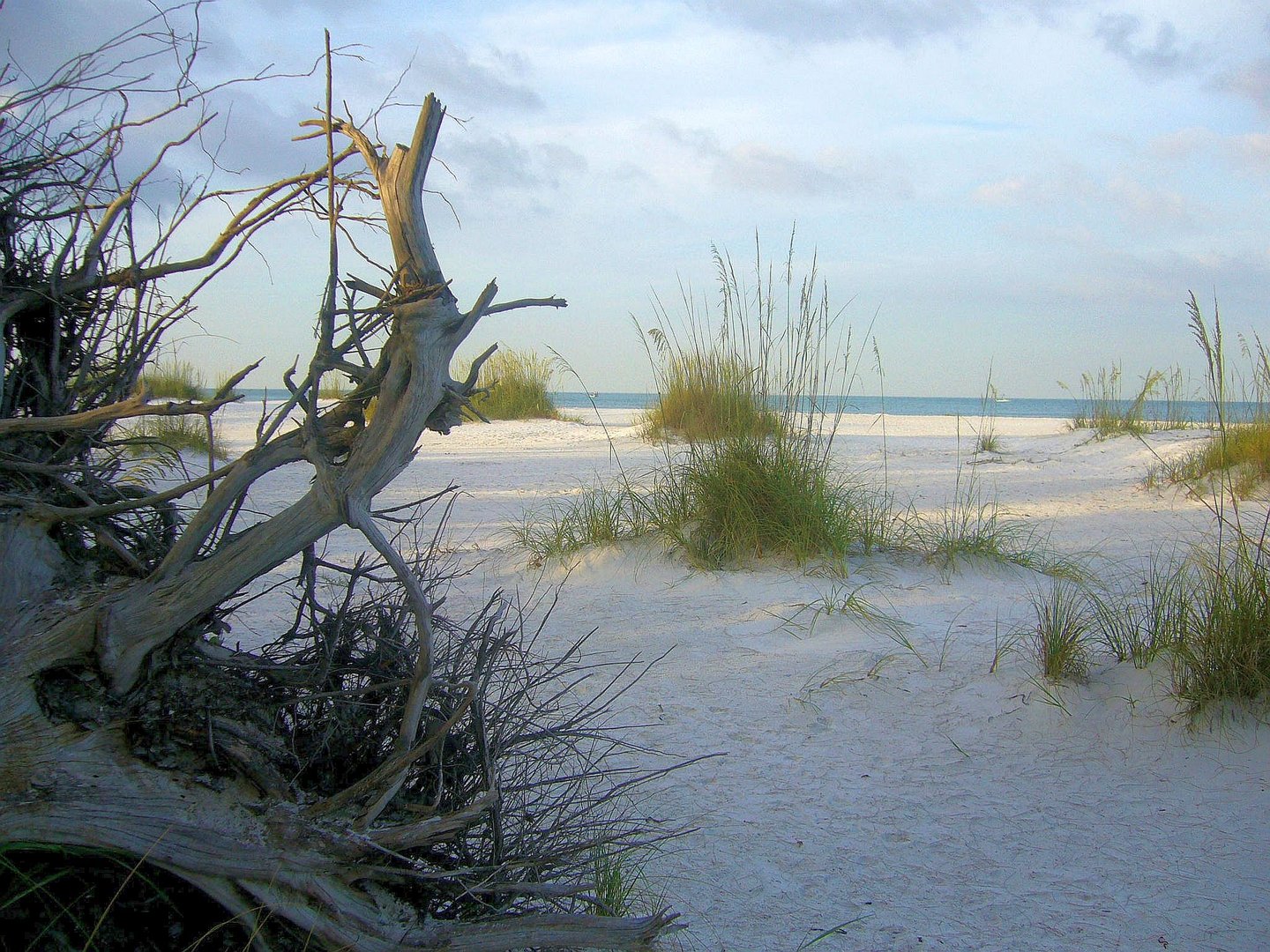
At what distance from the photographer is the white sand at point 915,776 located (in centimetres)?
197

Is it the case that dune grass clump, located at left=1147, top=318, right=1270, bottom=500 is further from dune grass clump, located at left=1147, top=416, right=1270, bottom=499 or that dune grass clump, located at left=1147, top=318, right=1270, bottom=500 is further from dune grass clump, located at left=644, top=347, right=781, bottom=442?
dune grass clump, located at left=644, top=347, right=781, bottom=442

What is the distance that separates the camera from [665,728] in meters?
2.93

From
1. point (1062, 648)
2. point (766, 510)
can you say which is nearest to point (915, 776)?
point (1062, 648)

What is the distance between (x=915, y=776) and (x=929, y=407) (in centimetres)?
4703

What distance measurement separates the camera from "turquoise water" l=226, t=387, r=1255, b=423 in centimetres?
610

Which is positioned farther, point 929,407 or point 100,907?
point 929,407

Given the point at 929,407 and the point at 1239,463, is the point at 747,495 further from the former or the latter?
the point at 929,407

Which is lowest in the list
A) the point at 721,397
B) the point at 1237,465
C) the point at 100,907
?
the point at 100,907

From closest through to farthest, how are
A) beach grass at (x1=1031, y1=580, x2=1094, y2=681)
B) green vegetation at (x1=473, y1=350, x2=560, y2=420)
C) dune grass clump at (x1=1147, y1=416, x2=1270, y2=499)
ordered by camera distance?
beach grass at (x1=1031, y1=580, x2=1094, y2=681) → dune grass clump at (x1=1147, y1=416, x2=1270, y2=499) → green vegetation at (x1=473, y1=350, x2=560, y2=420)

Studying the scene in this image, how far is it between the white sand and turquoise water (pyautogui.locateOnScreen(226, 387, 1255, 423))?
128 centimetres

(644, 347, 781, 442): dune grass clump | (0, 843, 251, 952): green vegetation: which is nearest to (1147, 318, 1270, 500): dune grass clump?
(644, 347, 781, 442): dune grass clump

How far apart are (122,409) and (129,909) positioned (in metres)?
0.88

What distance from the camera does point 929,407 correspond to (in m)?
46.9

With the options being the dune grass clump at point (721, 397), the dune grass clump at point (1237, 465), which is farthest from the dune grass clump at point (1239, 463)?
the dune grass clump at point (721, 397)
